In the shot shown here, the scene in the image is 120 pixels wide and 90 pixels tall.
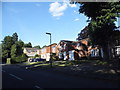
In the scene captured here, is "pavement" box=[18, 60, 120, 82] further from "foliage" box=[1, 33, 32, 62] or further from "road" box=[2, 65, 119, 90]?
"foliage" box=[1, 33, 32, 62]

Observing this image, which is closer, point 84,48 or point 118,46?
point 118,46

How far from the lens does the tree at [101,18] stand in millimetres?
24141

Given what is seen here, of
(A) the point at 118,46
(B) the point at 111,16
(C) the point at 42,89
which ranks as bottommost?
(C) the point at 42,89

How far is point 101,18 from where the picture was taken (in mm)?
24766

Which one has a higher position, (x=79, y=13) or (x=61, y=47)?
(x=79, y=13)

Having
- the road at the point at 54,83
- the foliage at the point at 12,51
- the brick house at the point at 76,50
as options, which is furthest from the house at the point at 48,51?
the road at the point at 54,83

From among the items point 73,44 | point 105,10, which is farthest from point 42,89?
point 73,44

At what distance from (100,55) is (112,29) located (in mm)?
17706

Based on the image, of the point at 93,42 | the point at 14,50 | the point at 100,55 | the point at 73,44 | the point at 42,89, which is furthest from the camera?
the point at 14,50

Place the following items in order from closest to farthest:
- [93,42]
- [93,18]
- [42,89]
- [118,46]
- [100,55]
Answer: [42,89] < [93,18] < [93,42] < [118,46] < [100,55]

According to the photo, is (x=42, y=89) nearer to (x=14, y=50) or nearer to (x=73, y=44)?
(x=73, y=44)

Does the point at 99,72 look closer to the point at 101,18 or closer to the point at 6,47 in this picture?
the point at 101,18

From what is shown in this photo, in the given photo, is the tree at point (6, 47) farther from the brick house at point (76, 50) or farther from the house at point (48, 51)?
the brick house at point (76, 50)

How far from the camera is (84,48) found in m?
51.8
